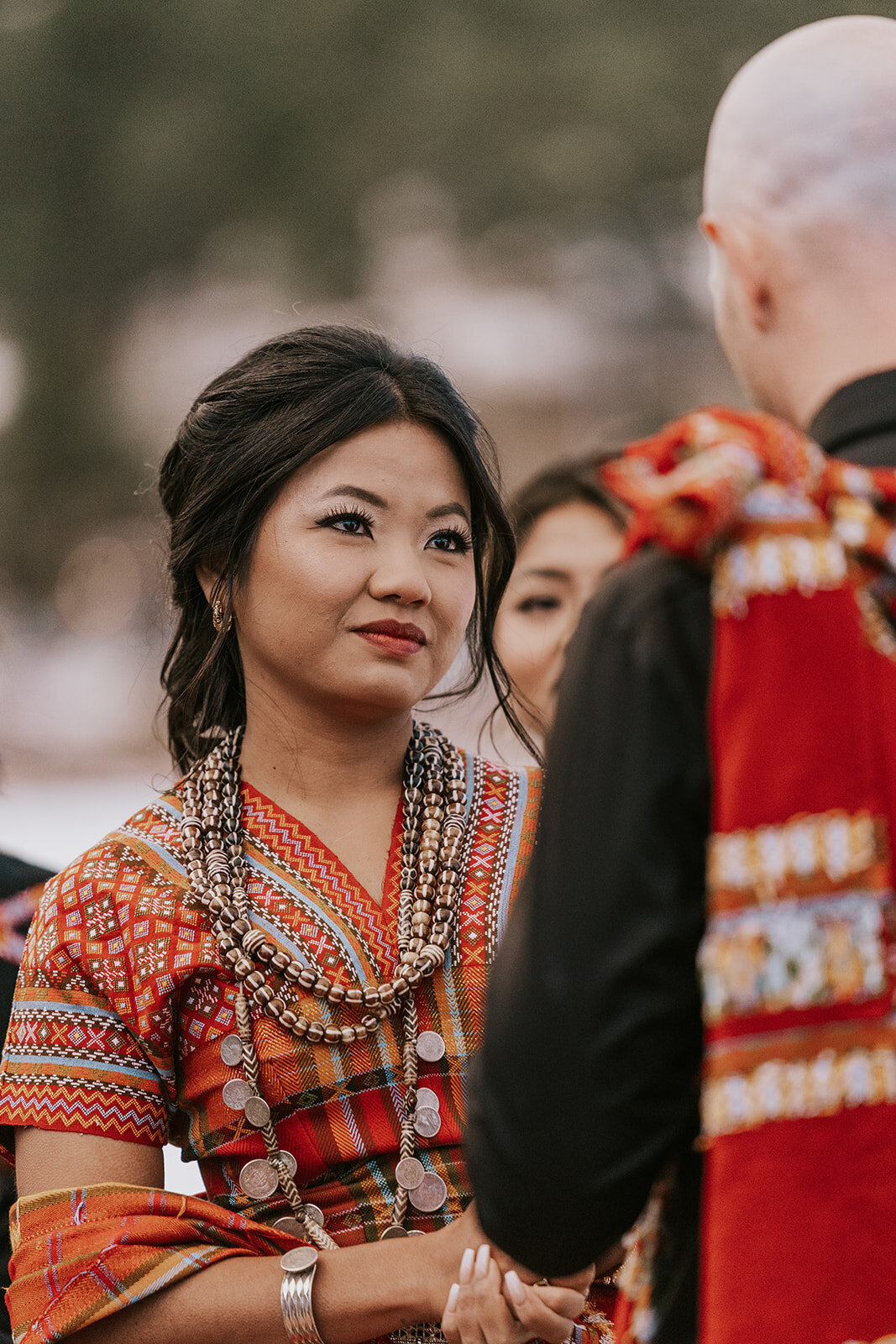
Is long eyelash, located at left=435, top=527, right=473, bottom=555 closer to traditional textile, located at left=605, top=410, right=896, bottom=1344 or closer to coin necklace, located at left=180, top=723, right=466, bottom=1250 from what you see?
coin necklace, located at left=180, top=723, right=466, bottom=1250

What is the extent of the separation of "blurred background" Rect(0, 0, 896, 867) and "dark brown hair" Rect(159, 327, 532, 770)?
6.06m

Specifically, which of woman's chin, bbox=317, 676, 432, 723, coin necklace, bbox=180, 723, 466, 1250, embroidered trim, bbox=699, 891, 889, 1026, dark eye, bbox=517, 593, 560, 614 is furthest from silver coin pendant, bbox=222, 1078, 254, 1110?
dark eye, bbox=517, 593, 560, 614

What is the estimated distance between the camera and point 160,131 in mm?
9164

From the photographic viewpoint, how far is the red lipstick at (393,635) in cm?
193

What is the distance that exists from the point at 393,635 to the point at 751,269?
814 millimetres

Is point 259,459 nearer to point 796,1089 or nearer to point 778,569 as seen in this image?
point 778,569

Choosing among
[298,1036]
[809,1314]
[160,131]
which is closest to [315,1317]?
[298,1036]

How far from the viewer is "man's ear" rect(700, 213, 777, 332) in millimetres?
1273

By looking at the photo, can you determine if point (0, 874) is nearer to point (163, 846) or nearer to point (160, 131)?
point (163, 846)

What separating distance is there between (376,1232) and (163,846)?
58cm

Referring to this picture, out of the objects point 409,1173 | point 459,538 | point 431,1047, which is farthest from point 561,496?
point 409,1173

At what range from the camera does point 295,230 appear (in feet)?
30.2

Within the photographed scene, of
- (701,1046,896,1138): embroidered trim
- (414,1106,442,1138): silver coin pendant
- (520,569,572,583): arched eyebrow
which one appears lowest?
(414,1106,442,1138): silver coin pendant

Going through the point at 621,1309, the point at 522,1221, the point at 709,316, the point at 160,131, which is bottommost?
the point at 621,1309
